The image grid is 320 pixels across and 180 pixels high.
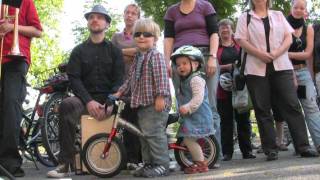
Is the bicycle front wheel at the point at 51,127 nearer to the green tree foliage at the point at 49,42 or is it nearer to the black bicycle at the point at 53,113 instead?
the black bicycle at the point at 53,113

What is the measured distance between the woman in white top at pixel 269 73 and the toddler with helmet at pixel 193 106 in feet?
2.55

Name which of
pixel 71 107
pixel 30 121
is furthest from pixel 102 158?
pixel 30 121

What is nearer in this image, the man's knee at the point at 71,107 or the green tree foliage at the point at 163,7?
the man's knee at the point at 71,107

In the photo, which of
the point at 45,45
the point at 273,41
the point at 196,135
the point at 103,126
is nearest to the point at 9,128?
the point at 103,126

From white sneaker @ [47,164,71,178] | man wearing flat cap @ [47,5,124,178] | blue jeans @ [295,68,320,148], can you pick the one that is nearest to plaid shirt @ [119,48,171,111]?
man wearing flat cap @ [47,5,124,178]

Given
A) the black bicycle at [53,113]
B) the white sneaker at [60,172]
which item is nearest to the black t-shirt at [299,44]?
the black bicycle at [53,113]

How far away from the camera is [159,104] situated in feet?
19.9

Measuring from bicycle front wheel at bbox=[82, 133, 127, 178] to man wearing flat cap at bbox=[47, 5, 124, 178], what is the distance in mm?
265

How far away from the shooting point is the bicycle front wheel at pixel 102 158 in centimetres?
599

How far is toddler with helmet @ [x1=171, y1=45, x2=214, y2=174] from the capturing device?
6145mm

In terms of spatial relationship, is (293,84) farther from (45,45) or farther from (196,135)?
(45,45)

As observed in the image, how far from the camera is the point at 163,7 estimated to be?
68.1 ft

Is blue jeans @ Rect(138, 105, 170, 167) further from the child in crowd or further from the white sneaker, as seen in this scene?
the white sneaker

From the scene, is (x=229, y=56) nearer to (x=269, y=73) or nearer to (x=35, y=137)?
(x=269, y=73)
